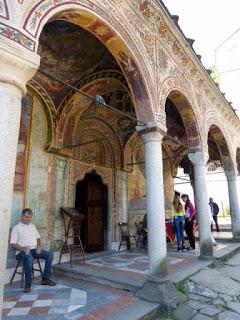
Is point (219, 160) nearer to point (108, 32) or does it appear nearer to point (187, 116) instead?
point (187, 116)

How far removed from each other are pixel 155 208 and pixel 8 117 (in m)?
2.95

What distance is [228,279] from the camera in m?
5.23

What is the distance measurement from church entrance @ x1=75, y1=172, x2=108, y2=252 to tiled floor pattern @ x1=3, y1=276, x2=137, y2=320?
10.8ft

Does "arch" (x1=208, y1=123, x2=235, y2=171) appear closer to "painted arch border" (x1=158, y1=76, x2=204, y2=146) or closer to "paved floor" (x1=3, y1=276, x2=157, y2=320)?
"painted arch border" (x1=158, y1=76, x2=204, y2=146)

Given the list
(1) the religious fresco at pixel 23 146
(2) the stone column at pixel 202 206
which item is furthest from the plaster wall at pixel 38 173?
(2) the stone column at pixel 202 206

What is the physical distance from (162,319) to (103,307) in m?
0.82

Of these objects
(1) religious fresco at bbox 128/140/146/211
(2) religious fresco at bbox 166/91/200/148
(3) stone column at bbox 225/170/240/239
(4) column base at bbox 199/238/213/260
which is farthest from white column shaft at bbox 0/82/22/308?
(3) stone column at bbox 225/170/240/239

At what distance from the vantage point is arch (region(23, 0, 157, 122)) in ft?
9.42

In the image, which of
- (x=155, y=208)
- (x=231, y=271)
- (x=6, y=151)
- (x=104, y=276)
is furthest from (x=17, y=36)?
(x=231, y=271)

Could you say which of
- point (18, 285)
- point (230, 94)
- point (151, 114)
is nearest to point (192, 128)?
point (151, 114)

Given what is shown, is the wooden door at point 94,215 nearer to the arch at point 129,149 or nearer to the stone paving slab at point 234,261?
the arch at point 129,149

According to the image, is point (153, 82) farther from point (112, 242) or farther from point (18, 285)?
point (112, 242)

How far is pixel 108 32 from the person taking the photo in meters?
4.22

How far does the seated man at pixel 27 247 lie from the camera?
14.4 ft
